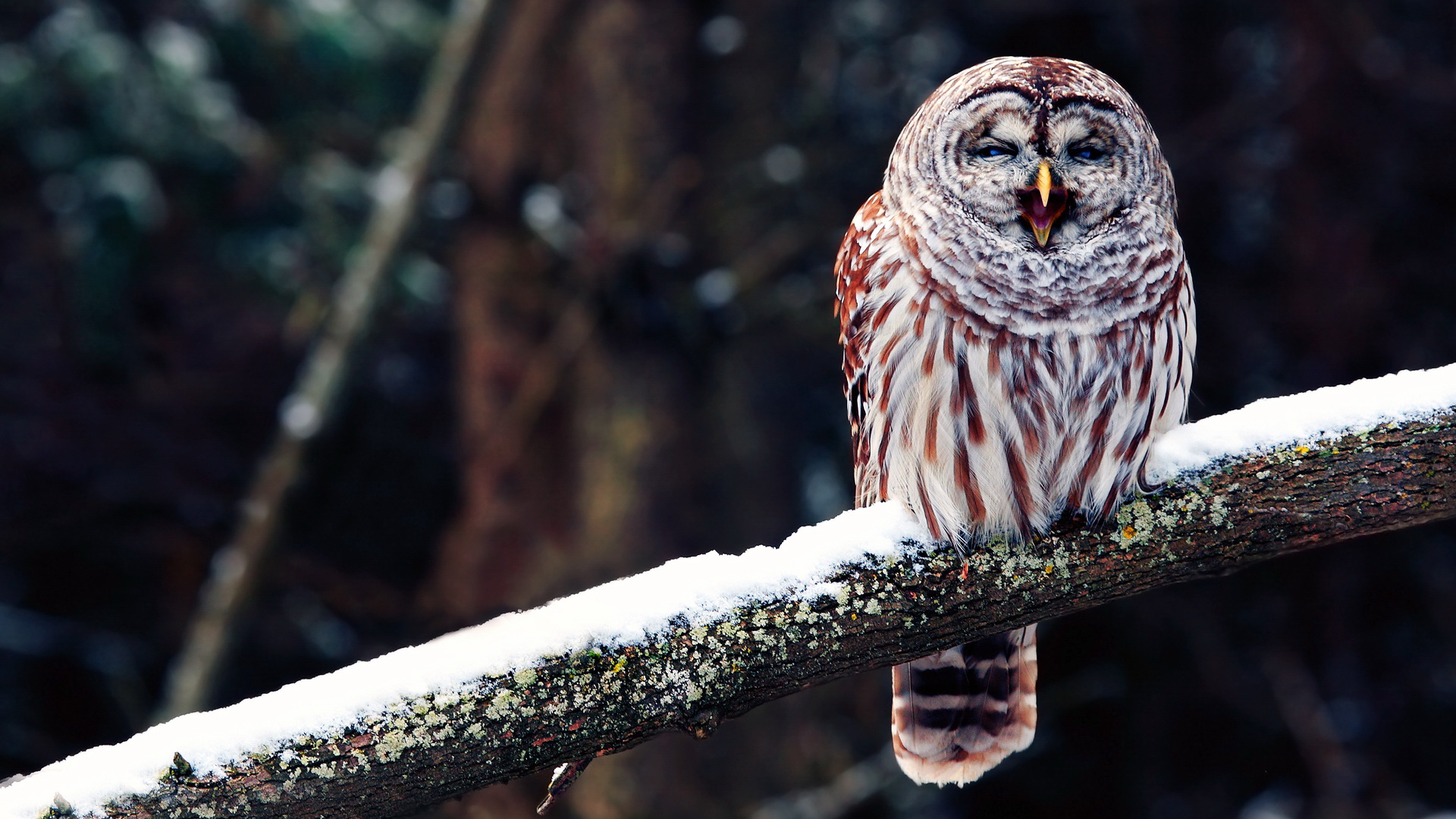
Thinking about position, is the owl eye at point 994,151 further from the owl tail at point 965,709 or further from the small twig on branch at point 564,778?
the small twig on branch at point 564,778

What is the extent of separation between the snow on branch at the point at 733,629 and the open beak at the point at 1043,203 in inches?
20.9

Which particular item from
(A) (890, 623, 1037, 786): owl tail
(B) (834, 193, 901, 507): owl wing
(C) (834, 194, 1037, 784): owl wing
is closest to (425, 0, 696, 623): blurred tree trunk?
(B) (834, 193, 901, 507): owl wing

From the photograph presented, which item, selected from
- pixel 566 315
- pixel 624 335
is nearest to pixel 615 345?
pixel 624 335

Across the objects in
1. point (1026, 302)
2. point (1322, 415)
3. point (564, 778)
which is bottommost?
point (564, 778)

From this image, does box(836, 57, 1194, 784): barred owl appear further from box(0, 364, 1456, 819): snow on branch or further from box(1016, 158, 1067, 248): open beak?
box(0, 364, 1456, 819): snow on branch

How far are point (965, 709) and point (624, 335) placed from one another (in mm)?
2238

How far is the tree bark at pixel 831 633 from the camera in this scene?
2.24 metres

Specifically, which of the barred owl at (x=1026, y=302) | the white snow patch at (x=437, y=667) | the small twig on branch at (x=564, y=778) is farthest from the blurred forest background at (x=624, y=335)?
the small twig on branch at (x=564, y=778)

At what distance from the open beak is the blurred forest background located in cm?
111

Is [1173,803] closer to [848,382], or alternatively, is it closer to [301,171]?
[848,382]

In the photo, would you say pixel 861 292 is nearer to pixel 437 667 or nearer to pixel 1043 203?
pixel 1043 203

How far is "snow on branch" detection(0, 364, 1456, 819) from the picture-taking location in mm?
2234

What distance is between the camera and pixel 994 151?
300 centimetres

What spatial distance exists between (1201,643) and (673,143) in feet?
12.4
